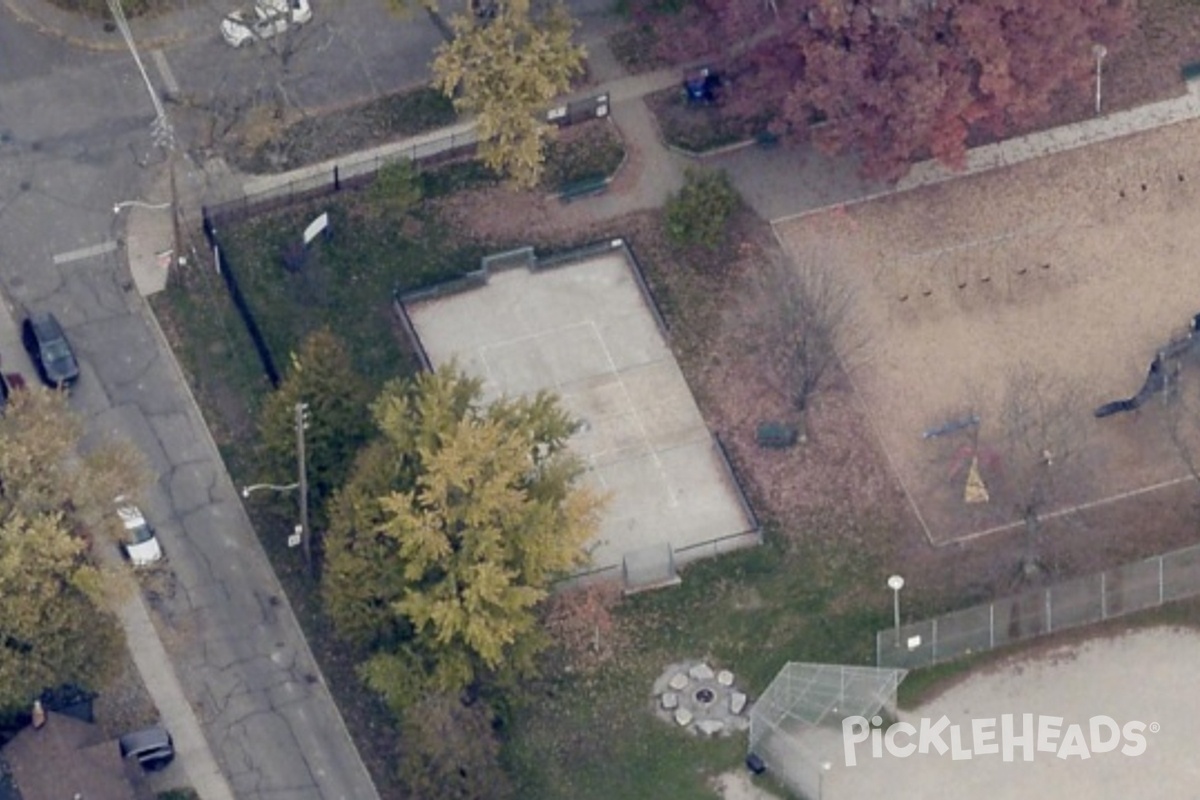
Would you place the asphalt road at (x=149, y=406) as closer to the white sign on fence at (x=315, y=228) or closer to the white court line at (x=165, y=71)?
the white court line at (x=165, y=71)

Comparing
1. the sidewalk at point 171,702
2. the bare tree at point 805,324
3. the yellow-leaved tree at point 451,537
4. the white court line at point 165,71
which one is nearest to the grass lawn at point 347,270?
the white court line at point 165,71

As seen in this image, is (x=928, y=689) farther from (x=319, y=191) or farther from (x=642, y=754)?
(x=319, y=191)

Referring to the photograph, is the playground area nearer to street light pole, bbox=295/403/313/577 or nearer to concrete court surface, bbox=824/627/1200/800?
concrete court surface, bbox=824/627/1200/800

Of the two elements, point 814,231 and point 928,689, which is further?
point 814,231

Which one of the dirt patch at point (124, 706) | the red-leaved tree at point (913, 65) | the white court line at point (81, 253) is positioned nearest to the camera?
the dirt patch at point (124, 706)

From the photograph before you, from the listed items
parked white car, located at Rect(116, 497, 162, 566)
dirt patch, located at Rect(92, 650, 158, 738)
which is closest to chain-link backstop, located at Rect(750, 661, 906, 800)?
dirt patch, located at Rect(92, 650, 158, 738)

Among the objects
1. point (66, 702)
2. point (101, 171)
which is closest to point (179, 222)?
point (101, 171)
